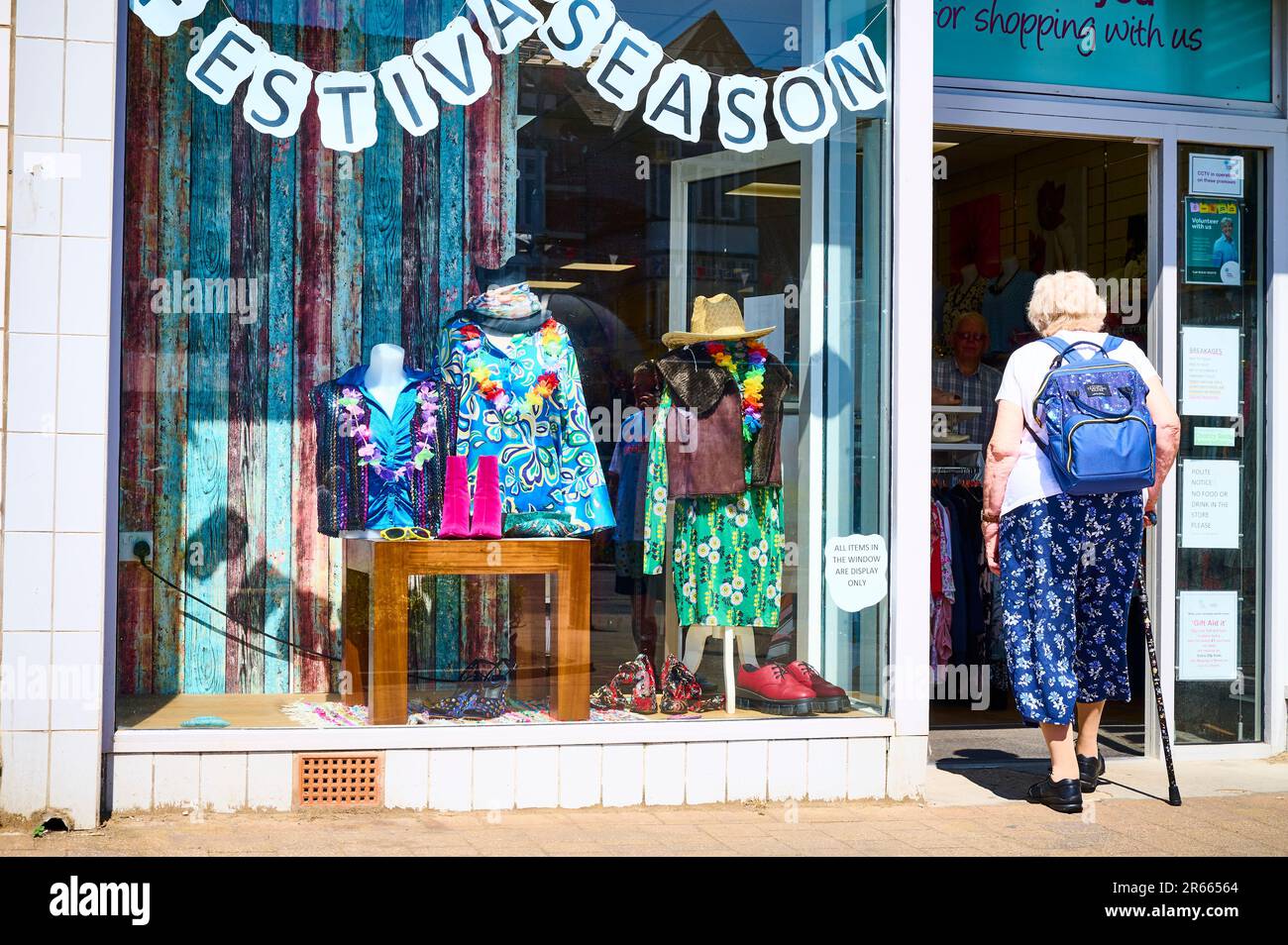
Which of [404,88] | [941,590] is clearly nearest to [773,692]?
[941,590]

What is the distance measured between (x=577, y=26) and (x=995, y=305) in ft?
13.7

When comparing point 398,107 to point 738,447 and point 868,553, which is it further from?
point 868,553

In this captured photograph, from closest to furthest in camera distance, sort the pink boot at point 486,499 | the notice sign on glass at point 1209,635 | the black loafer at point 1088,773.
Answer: the pink boot at point 486,499, the black loafer at point 1088,773, the notice sign on glass at point 1209,635

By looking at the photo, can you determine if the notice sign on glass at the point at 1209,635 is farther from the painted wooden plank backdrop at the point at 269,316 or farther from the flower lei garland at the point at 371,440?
the flower lei garland at the point at 371,440

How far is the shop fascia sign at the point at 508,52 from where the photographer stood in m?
5.03

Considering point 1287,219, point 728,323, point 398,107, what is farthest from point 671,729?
point 1287,219

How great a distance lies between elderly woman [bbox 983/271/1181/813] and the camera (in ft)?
16.9

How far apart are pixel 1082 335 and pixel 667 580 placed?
1.77m

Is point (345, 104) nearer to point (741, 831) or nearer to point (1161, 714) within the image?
point (741, 831)

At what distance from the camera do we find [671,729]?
5156 mm

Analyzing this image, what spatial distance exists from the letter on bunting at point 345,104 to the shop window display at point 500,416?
1.8 inches

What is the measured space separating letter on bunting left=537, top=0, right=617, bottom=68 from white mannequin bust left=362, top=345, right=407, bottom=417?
126cm

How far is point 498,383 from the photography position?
5.38 meters

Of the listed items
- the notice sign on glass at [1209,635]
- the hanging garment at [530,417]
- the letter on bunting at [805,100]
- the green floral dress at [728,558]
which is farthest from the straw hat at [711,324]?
the notice sign on glass at [1209,635]
